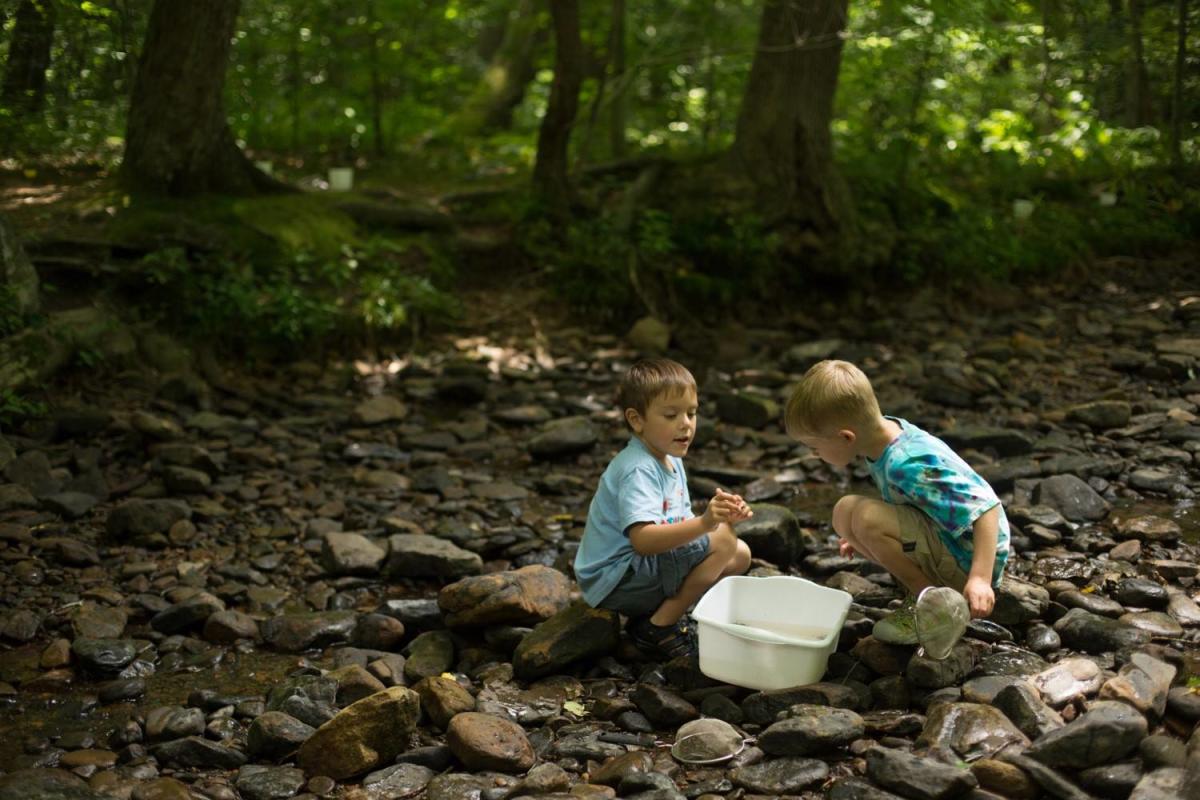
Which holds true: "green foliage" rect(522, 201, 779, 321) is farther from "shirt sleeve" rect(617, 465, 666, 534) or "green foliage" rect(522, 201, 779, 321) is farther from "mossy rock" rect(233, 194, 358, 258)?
"shirt sleeve" rect(617, 465, 666, 534)

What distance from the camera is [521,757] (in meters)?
3.14

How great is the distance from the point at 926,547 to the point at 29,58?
5.49 m

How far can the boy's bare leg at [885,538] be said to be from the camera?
3.50m

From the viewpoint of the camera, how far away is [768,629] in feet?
12.2

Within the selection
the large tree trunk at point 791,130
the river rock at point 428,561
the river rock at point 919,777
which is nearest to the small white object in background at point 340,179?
the large tree trunk at point 791,130

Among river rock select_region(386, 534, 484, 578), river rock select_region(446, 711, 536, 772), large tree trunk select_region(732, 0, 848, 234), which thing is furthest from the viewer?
large tree trunk select_region(732, 0, 848, 234)

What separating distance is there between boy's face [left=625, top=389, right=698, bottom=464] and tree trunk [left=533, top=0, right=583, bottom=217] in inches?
208

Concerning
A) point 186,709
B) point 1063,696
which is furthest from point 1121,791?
point 186,709

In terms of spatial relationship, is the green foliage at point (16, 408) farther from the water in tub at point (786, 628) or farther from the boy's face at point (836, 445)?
the boy's face at point (836, 445)

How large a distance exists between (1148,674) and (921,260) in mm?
6214

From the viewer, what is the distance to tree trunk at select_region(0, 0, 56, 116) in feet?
19.1

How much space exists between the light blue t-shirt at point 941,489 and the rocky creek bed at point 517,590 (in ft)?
1.08

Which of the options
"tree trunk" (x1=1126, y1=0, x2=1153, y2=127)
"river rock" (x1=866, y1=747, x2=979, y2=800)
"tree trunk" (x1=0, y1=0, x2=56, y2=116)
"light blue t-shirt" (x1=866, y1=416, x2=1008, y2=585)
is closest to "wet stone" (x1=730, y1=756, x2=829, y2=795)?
"river rock" (x1=866, y1=747, x2=979, y2=800)

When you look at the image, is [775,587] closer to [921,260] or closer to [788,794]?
[788,794]
